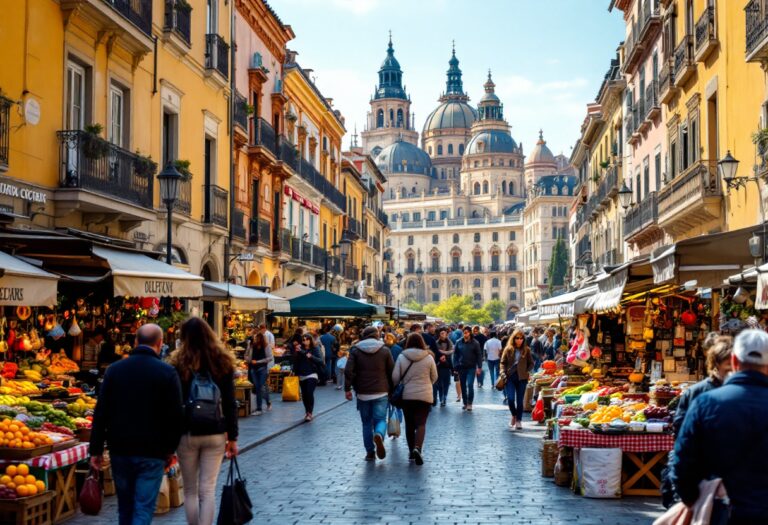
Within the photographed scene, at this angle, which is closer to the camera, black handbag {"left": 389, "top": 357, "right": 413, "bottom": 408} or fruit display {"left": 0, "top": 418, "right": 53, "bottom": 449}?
fruit display {"left": 0, "top": 418, "right": 53, "bottom": 449}

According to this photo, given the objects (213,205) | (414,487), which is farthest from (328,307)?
(414,487)

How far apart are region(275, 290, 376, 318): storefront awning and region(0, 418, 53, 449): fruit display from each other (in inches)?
654

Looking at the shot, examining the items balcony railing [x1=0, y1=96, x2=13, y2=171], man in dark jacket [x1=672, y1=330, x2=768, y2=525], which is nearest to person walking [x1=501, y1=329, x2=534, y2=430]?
balcony railing [x1=0, y1=96, x2=13, y2=171]

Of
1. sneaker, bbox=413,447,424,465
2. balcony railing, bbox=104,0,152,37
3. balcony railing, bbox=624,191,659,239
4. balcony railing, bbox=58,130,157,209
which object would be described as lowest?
sneaker, bbox=413,447,424,465

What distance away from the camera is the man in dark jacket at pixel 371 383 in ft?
45.3

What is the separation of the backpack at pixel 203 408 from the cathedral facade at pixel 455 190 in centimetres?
13943

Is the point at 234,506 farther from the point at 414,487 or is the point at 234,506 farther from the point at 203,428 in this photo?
the point at 414,487

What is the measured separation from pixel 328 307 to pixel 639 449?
1614 cm

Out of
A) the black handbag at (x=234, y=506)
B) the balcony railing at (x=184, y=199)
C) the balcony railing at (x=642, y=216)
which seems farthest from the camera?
the balcony railing at (x=642, y=216)

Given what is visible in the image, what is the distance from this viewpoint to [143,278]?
13.7 metres

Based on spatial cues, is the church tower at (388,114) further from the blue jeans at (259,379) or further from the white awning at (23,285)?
the white awning at (23,285)

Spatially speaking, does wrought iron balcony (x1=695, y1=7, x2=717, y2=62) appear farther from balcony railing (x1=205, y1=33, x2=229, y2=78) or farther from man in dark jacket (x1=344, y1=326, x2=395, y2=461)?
man in dark jacket (x1=344, y1=326, x2=395, y2=461)

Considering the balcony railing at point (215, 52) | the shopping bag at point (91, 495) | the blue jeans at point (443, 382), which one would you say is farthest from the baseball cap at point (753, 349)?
the balcony railing at point (215, 52)

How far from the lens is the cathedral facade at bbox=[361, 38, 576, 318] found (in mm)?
160000
